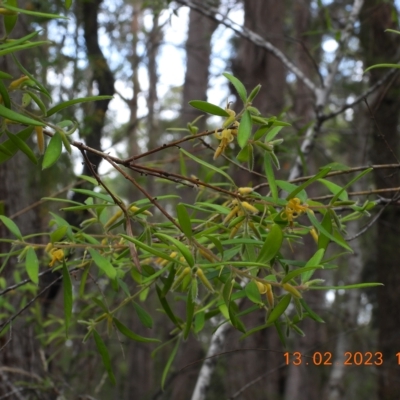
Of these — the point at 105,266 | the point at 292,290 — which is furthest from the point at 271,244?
the point at 105,266

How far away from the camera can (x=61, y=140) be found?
103cm

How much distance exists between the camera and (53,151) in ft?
3.32

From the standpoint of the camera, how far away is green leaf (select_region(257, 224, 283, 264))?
955mm

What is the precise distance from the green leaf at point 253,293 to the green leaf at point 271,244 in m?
0.07

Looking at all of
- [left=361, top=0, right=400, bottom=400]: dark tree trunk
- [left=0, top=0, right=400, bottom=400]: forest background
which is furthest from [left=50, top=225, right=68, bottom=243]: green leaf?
[left=361, top=0, right=400, bottom=400]: dark tree trunk

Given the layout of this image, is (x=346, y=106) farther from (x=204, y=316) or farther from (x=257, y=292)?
(x=257, y=292)

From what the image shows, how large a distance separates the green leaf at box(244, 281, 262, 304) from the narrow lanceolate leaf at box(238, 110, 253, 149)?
0.94ft

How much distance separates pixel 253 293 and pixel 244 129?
32 centimetres

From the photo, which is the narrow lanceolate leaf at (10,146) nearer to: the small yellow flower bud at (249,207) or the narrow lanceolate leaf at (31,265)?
the narrow lanceolate leaf at (31,265)

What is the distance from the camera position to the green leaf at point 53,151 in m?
0.98

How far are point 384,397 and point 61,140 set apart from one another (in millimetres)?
4605
